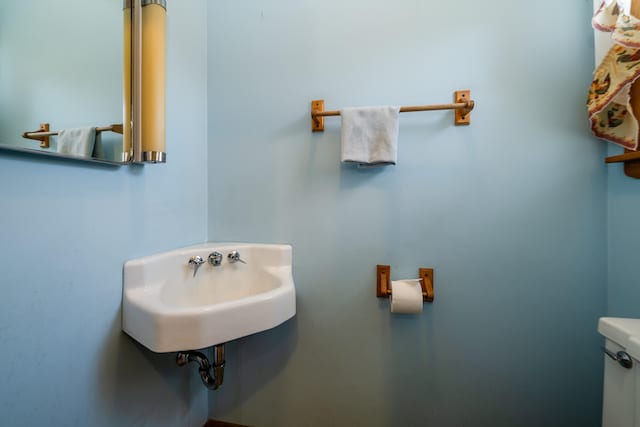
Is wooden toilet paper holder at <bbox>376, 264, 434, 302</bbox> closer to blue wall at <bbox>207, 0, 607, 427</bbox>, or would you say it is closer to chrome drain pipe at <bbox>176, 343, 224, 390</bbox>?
blue wall at <bbox>207, 0, 607, 427</bbox>

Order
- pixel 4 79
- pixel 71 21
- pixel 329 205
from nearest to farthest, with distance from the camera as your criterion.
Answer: pixel 4 79 < pixel 71 21 < pixel 329 205

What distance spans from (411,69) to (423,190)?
503mm

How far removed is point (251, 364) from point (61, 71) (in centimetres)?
123

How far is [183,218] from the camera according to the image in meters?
1.03

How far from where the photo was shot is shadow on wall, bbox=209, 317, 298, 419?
1102 mm

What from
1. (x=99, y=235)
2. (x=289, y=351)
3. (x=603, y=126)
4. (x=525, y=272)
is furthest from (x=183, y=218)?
(x=603, y=126)

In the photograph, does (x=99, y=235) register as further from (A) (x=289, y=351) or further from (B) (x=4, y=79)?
(A) (x=289, y=351)

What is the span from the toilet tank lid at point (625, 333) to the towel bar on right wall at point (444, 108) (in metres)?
0.75

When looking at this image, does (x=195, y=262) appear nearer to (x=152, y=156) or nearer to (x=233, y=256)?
(x=233, y=256)

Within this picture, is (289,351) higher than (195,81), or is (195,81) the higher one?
(195,81)

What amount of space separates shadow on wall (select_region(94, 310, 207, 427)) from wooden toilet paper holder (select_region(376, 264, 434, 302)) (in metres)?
0.88

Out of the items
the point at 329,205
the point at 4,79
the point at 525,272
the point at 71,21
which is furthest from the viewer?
the point at 329,205

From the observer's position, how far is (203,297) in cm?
98

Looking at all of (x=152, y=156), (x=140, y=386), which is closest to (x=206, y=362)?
(x=140, y=386)
